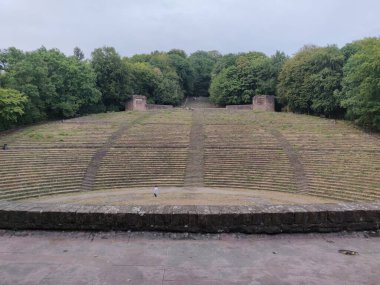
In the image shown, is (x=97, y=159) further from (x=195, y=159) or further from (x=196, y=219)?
(x=196, y=219)

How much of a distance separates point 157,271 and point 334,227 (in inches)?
107

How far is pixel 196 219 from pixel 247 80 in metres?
60.5

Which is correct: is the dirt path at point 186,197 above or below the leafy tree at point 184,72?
below

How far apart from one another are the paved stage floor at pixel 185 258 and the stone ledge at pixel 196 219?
0.12 m

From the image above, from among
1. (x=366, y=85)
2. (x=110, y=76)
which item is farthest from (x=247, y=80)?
(x=366, y=85)

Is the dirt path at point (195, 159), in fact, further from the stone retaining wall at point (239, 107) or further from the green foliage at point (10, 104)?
the stone retaining wall at point (239, 107)

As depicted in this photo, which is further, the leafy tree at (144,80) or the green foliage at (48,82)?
the leafy tree at (144,80)

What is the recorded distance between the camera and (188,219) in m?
4.96

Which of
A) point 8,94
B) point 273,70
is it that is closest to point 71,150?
point 8,94

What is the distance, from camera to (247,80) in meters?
63.3

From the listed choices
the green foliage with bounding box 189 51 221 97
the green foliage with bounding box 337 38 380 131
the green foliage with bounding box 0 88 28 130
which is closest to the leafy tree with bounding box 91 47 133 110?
the green foliage with bounding box 0 88 28 130

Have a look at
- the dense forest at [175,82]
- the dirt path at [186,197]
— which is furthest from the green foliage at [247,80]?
the dirt path at [186,197]

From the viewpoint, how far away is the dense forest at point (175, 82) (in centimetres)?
3497

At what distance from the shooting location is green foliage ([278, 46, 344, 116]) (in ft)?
149
